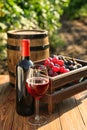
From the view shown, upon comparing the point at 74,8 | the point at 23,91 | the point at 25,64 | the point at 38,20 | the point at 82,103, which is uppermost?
the point at 25,64

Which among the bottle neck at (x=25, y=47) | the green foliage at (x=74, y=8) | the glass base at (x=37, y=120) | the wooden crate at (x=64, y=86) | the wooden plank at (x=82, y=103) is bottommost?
the green foliage at (x=74, y=8)

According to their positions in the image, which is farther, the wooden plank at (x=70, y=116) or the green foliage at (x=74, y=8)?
the green foliage at (x=74, y=8)

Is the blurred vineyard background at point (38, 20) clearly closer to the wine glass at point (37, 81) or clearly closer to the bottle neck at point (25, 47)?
the bottle neck at point (25, 47)

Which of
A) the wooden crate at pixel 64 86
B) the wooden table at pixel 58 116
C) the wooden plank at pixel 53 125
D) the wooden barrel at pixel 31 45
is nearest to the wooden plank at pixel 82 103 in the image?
the wooden table at pixel 58 116

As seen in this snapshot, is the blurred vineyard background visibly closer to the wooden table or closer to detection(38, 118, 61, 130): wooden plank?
the wooden table

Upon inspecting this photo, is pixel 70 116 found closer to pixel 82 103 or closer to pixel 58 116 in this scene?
pixel 58 116

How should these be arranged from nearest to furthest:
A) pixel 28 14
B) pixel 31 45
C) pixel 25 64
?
pixel 25 64
pixel 31 45
pixel 28 14

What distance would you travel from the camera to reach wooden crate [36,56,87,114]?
3012mm

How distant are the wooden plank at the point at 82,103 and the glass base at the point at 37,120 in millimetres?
366

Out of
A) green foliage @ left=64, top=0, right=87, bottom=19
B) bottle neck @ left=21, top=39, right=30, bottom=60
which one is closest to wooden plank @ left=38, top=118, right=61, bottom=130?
bottle neck @ left=21, top=39, right=30, bottom=60

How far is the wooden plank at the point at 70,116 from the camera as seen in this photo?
9.09 feet

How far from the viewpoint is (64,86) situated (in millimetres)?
3213

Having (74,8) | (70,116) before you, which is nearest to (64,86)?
(70,116)

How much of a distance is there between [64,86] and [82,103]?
0.90 feet
